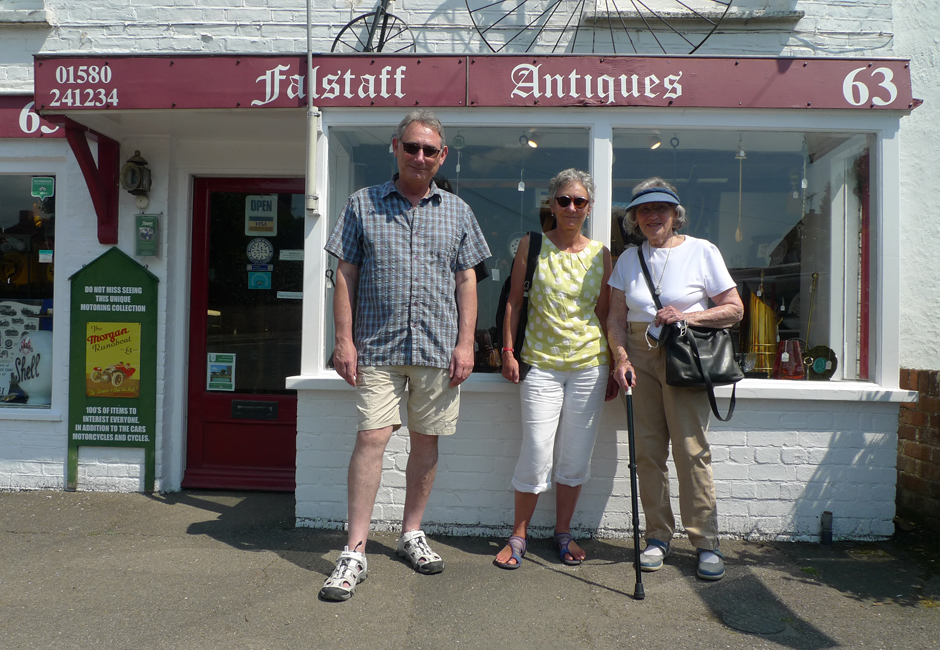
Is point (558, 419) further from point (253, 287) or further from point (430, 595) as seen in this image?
point (253, 287)

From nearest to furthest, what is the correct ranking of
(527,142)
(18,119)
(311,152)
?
(311,152)
(527,142)
(18,119)

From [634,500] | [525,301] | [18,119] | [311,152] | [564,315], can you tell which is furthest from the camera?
[18,119]

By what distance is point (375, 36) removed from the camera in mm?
4680

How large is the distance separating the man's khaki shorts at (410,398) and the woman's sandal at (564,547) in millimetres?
831

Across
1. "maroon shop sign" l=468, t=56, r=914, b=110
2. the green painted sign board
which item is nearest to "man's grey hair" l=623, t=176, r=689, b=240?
"maroon shop sign" l=468, t=56, r=914, b=110

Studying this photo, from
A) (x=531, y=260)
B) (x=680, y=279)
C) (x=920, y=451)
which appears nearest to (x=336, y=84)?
(x=531, y=260)

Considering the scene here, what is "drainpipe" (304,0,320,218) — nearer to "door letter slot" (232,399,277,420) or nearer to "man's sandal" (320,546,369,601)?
"door letter slot" (232,399,277,420)

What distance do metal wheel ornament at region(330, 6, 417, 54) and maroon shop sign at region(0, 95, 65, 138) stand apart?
1978mm

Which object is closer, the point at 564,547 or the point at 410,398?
the point at 410,398

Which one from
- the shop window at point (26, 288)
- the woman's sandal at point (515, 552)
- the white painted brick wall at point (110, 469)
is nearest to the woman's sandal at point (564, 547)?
the woman's sandal at point (515, 552)

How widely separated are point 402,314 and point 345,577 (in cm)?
118

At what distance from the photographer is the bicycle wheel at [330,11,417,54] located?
4.62m

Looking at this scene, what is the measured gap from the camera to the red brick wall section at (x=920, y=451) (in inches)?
163

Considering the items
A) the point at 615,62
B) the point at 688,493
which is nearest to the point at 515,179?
the point at 615,62
